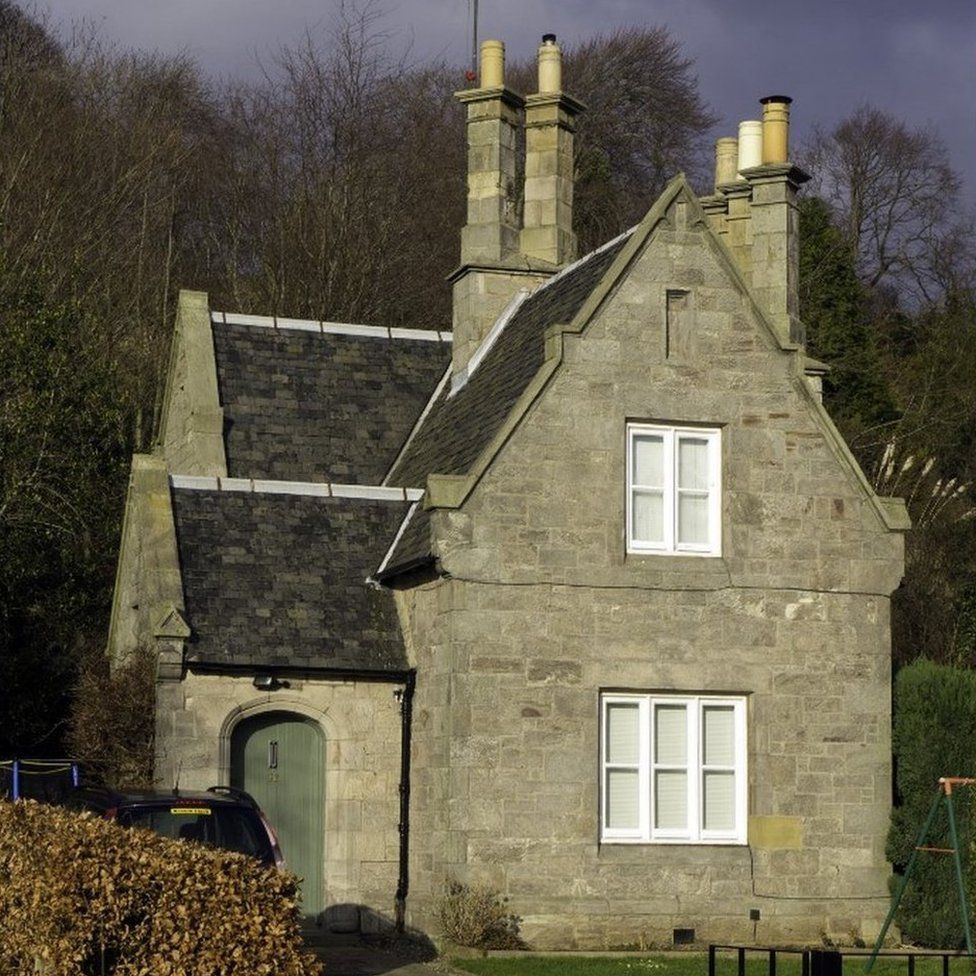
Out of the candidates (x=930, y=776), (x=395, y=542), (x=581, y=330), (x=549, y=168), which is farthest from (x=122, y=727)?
(x=549, y=168)

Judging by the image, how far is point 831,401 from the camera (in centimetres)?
4662

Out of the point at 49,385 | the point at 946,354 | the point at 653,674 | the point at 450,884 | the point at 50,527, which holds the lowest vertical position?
the point at 450,884

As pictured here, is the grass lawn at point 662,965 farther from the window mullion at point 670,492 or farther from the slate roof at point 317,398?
the slate roof at point 317,398

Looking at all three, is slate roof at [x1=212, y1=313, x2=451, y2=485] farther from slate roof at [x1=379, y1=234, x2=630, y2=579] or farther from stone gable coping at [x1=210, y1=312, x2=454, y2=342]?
slate roof at [x1=379, y1=234, x2=630, y2=579]

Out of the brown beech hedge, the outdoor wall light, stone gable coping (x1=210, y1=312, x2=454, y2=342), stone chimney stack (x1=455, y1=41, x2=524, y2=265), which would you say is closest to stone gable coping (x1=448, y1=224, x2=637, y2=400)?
stone chimney stack (x1=455, y1=41, x2=524, y2=265)

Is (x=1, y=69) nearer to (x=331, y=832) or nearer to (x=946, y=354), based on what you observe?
(x=946, y=354)

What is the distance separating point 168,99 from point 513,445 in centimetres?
3528

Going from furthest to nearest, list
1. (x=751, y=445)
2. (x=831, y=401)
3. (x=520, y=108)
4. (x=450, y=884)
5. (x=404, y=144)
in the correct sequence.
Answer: (x=404, y=144), (x=831, y=401), (x=520, y=108), (x=751, y=445), (x=450, y=884)

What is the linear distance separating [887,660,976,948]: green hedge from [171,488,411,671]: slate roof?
5.90 metres

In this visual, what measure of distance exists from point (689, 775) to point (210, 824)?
261 inches

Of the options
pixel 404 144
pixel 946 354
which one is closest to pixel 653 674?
pixel 946 354

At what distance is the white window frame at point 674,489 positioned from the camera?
21953 mm

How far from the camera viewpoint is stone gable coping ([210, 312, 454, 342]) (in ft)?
91.9

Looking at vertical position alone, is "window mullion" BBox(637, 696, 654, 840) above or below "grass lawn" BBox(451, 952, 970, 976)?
above
